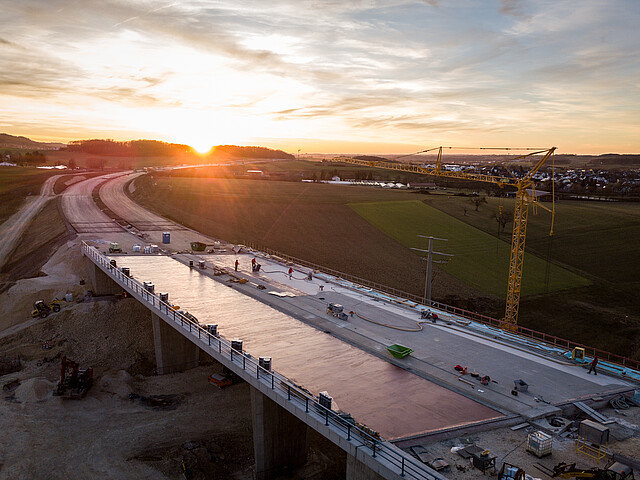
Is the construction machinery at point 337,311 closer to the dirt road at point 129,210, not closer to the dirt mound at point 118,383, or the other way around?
the dirt mound at point 118,383

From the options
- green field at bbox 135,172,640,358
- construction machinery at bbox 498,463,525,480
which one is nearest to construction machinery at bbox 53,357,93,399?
construction machinery at bbox 498,463,525,480

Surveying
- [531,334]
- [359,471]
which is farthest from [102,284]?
[531,334]

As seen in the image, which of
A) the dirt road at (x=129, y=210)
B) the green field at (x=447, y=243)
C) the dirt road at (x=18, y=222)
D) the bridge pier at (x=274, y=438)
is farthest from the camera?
the dirt road at (x=129, y=210)

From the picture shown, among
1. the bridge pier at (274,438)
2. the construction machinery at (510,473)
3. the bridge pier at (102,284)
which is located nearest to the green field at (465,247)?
the bridge pier at (274,438)

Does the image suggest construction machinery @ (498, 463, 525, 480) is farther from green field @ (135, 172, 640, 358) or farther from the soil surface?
green field @ (135, 172, 640, 358)

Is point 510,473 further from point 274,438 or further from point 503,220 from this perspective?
point 503,220
